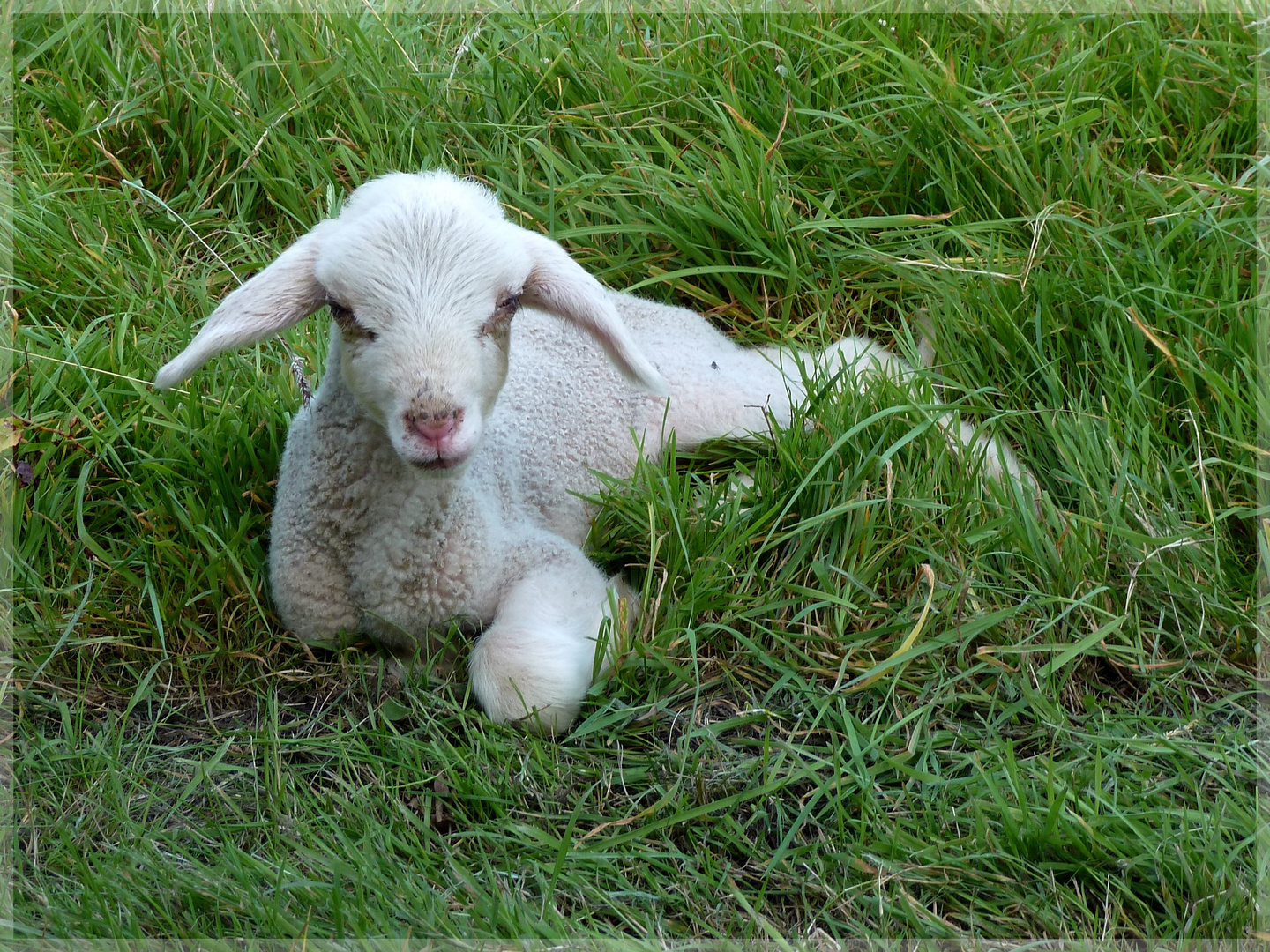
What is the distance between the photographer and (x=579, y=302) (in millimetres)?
2932

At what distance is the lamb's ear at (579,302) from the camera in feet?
9.62

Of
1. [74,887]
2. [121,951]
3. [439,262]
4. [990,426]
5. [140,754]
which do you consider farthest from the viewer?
[990,426]

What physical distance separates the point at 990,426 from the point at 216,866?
2355mm

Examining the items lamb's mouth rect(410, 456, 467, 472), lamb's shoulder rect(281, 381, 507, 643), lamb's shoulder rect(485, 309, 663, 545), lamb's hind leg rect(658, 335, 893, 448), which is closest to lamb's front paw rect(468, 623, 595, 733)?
lamb's shoulder rect(281, 381, 507, 643)

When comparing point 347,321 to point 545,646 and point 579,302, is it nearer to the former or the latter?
point 579,302

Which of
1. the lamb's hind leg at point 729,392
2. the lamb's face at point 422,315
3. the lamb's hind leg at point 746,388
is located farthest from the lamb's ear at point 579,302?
the lamb's hind leg at point 729,392

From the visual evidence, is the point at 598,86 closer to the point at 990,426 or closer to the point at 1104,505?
the point at 990,426

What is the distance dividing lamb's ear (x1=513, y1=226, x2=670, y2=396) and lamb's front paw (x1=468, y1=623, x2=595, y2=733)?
683 millimetres

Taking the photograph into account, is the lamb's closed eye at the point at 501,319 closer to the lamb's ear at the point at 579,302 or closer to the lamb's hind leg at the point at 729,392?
the lamb's ear at the point at 579,302

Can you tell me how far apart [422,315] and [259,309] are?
1.35ft

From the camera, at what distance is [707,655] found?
10.1 feet

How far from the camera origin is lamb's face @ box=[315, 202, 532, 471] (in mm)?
2611

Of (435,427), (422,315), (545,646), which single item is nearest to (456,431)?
(435,427)

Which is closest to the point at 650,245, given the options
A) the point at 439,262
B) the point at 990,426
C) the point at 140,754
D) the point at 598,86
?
the point at 598,86
